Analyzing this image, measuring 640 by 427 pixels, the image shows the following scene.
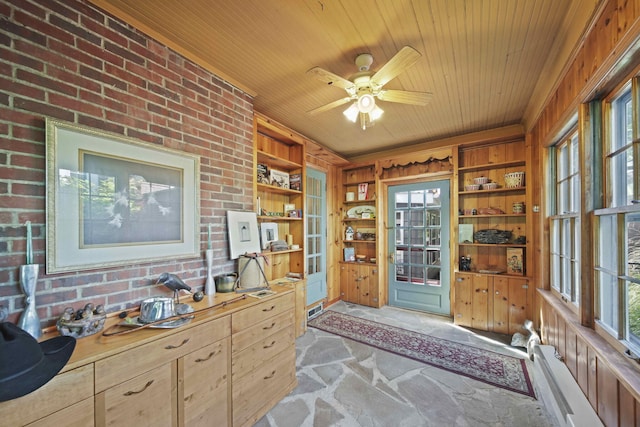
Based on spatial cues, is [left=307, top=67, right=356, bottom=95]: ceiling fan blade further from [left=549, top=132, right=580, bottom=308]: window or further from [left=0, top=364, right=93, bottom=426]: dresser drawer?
[left=0, top=364, right=93, bottom=426]: dresser drawer

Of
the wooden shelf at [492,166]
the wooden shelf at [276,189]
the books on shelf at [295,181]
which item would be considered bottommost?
the wooden shelf at [276,189]

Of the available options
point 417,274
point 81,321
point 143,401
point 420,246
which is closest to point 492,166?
point 420,246

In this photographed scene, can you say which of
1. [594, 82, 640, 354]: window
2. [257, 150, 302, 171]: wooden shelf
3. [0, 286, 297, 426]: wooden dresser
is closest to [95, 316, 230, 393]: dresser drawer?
[0, 286, 297, 426]: wooden dresser

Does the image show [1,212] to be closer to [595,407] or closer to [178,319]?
[178,319]

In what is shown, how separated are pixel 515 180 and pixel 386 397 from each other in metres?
2.89

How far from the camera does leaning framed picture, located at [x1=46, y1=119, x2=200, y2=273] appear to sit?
4.06ft

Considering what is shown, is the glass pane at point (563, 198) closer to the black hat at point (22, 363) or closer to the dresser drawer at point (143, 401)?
the dresser drawer at point (143, 401)

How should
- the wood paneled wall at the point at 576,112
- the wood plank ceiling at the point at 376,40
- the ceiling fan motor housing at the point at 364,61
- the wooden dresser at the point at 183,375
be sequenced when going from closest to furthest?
the wooden dresser at the point at 183,375
the wood paneled wall at the point at 576,112
the wood plank ceiling at the point at 376,40
the ceiling fan motor housing at the point at 364,61

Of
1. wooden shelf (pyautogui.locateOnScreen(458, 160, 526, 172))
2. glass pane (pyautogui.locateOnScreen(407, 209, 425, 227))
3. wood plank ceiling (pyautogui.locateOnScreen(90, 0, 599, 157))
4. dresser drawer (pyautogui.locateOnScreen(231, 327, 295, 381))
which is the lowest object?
dresser drawer (pyautogui.locateOnScreen(231, 327, 295, 381))

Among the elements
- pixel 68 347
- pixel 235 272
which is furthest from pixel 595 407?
pixel 68 347

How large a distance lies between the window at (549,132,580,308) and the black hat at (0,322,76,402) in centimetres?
302

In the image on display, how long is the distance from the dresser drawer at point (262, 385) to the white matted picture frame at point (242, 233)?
91 cm

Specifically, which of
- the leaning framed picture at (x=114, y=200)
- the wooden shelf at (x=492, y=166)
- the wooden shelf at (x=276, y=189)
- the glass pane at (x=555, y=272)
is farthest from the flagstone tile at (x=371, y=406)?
the wooden shelf at (x=492, y=166)

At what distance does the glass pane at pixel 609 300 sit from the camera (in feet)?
4.32
